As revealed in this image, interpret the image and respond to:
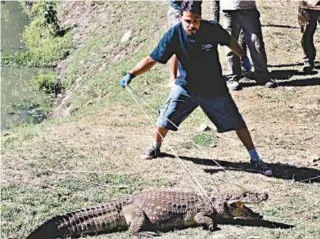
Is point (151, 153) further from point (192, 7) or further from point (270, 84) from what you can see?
point (270, 84)

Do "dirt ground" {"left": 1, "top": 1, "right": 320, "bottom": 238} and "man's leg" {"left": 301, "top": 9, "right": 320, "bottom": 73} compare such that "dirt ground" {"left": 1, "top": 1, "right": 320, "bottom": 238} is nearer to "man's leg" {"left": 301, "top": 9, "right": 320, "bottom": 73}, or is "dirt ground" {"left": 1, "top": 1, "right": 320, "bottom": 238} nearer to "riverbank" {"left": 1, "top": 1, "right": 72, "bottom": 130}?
"man's leg" {"left": 301, "top": 9, "right": 320, "bottom": 73}

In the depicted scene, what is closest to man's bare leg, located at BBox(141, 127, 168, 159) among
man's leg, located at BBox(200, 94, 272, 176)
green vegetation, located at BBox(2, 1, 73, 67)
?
man's leg, located at BBox(200, 94, 272, 176)

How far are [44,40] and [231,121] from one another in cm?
1528

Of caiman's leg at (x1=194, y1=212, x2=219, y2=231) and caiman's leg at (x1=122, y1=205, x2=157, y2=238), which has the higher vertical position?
caiman's leg at (x1=122, y1=205, x2=157, y2=238)

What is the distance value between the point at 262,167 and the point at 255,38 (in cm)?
332

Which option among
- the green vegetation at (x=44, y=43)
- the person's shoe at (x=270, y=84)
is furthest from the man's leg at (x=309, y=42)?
the green vegetation at (x=44, y=43)

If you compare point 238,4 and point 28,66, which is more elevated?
point 238,4

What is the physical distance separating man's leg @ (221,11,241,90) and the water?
6.11 m

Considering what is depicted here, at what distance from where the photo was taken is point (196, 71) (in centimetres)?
638

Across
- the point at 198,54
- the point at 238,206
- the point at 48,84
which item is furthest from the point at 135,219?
the point at 48,84

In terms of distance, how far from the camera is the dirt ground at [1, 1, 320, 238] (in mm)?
5875

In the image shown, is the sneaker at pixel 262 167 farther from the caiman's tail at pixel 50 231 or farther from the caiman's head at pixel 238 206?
the caiman's tail at pixel 50 231

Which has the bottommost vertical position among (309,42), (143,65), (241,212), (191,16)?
(241,212)

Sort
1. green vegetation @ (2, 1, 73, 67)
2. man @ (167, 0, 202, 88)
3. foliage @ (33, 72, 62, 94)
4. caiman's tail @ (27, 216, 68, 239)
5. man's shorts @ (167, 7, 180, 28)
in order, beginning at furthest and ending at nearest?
green vegetation @ (2, 1, 73, 67), foliage @ (33, 72, 62, 94), man's shorts @ (167, 7, 180, 28), man @ (167, 0, 202, 88), caiman's tail @ (27, 216, 68, 239)
